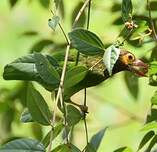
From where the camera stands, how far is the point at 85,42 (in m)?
1.09

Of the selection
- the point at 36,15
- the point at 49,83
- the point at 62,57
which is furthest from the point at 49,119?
the point at 36,15

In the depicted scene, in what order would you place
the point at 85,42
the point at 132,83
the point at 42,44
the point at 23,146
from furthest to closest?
the point at 42,44 < the point at 132,83 < the point at 85,42 < the point at 23,146

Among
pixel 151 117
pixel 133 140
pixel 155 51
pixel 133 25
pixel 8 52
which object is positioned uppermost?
pixel 133 25

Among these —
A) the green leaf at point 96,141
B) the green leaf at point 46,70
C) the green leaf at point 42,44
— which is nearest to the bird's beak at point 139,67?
the green leaf at point 96,141

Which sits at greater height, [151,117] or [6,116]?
[151,117]

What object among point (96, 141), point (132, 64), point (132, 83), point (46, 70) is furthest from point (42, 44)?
point (46, 70)

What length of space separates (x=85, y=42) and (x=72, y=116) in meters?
0.17

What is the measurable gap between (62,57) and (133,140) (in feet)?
6.96

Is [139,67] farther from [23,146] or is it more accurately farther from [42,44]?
[42,44]

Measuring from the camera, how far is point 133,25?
3.86 feet

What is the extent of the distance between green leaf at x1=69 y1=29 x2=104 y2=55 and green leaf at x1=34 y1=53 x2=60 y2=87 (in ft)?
0.22

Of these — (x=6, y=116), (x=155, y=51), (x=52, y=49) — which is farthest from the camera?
(x=6, y=116)

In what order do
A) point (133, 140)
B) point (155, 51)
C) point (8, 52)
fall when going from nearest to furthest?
point (155, 51) → point (133, 140) → point (8, 52)

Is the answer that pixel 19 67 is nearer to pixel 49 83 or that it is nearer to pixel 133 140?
pixel 49 83
